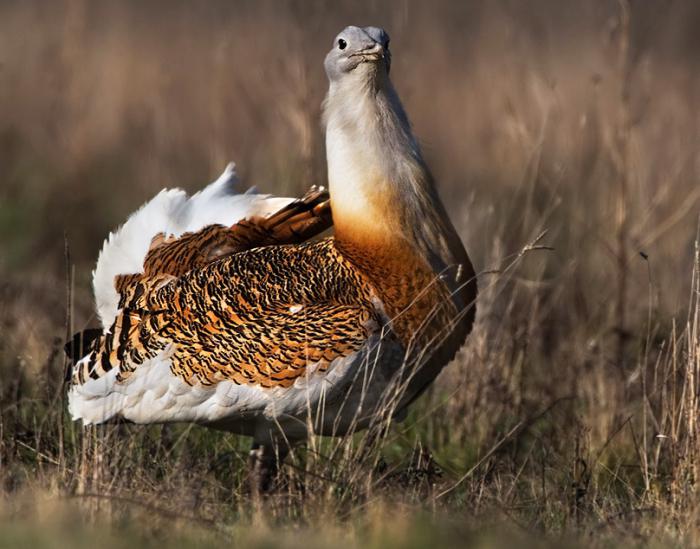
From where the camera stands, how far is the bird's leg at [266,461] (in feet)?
13.4

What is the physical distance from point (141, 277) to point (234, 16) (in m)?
3.96

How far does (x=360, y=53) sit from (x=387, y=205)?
0.50 meters

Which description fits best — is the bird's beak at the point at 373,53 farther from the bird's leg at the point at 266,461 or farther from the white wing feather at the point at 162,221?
the bird's leg at the point at 266,461

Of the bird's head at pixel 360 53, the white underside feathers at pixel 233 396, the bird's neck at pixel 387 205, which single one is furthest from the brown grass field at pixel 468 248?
the bird's head at pixel 360 53

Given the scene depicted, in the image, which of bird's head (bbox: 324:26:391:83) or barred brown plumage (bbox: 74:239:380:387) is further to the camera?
bird's head (bbox: 324:26:391:83)

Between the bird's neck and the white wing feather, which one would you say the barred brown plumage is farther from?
the white wing feather

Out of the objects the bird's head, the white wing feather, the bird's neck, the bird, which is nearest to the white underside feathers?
the bird

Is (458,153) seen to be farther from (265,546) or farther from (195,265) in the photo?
(265,546)

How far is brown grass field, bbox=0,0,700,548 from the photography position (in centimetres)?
357

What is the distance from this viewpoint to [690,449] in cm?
387

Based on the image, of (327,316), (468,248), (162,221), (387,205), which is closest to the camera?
(327,316)

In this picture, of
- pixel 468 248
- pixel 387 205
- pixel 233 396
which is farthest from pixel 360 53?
pixel 468 248

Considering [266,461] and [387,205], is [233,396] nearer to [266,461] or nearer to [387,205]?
[266,461]

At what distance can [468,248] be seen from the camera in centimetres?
645
